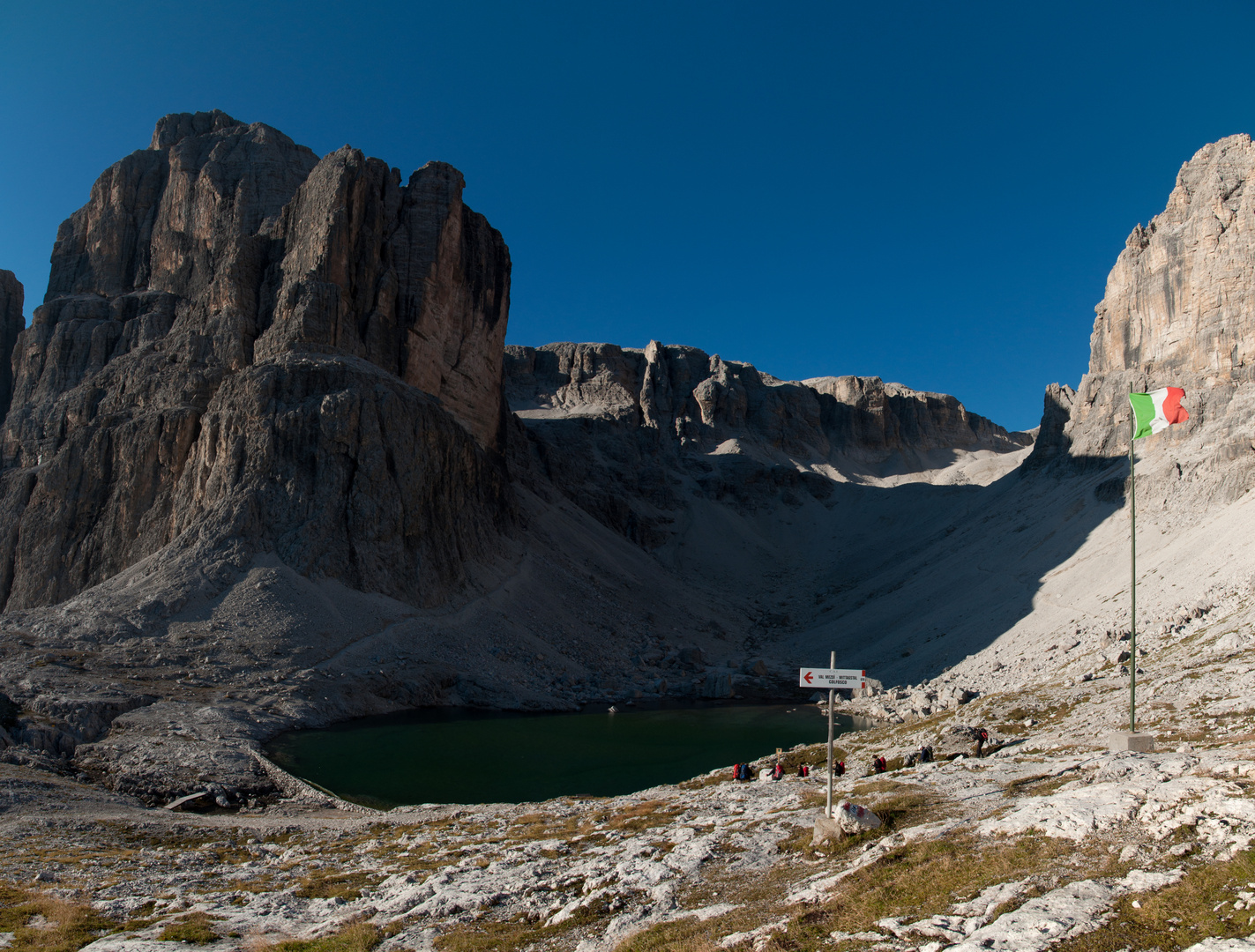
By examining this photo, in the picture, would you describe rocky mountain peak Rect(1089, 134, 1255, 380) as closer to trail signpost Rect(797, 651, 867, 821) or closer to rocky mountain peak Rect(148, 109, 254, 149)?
trail signpost Rect(797, 651, 867, 821)

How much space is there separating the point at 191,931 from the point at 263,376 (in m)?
60.6

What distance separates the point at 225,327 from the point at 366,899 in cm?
7361

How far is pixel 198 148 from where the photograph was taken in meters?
99.2

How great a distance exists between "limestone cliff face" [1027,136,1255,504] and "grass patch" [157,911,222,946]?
6099 cm

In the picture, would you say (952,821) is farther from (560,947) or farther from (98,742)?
(98,742)

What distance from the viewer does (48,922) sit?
12.6 meters

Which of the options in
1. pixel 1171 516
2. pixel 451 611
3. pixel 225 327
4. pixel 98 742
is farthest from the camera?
pixel 225 327

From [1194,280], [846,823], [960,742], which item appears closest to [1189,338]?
[1194,280]

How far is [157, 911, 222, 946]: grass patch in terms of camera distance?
1180cm

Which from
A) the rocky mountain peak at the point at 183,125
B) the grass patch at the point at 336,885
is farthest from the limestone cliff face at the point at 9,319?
the grass patch at the point at 336,885

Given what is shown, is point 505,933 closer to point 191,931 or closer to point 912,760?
point 191,931

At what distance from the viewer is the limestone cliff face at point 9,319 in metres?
94.4

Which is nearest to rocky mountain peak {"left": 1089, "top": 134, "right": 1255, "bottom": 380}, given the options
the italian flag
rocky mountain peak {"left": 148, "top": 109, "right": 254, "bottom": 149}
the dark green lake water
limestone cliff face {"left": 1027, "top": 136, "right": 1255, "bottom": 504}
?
limestone cliff face {"left": 1027, "top": 136, "right": 1255, "bottom": 504}

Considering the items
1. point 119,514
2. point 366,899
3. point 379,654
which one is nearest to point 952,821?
point 366,899
